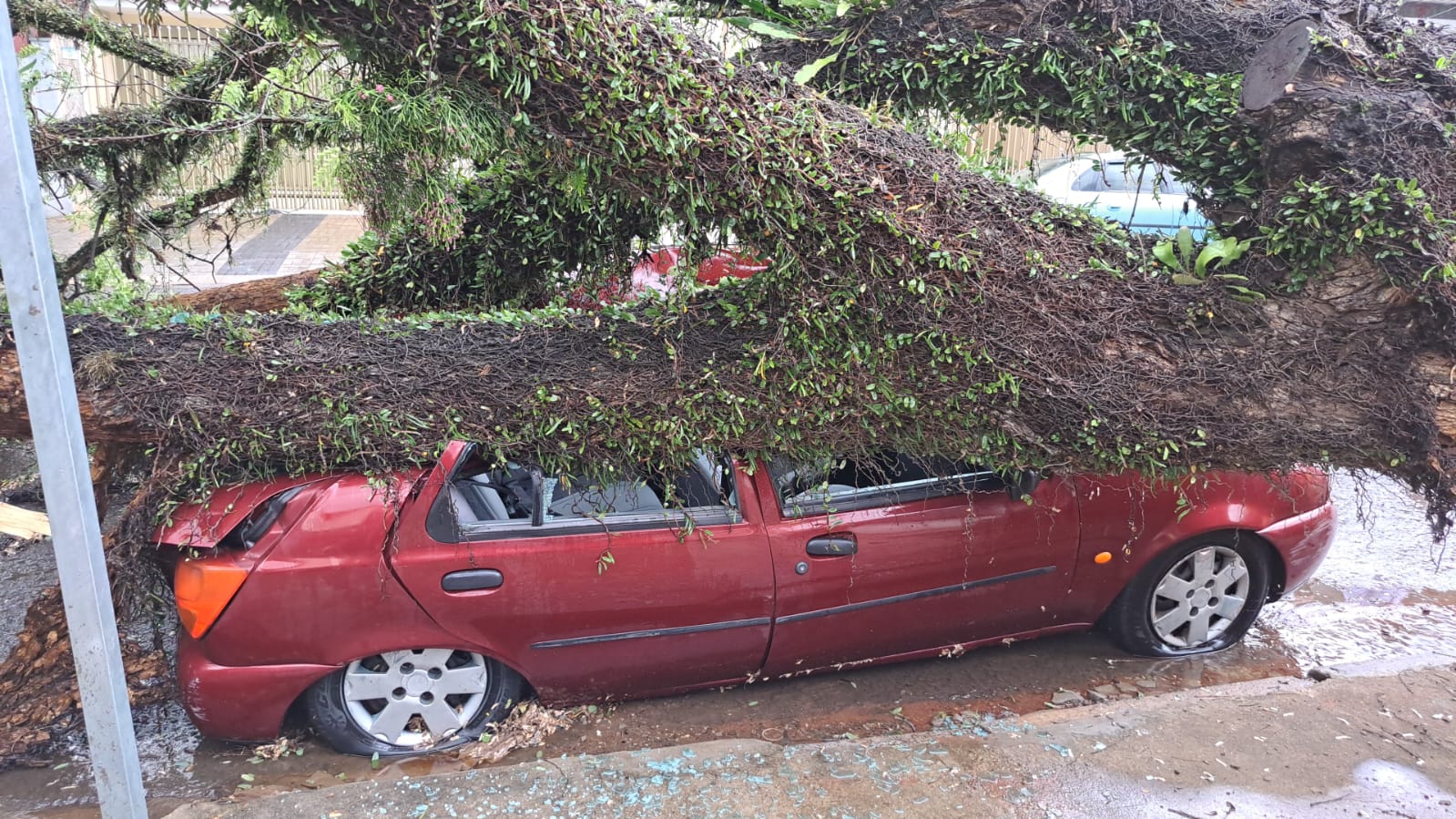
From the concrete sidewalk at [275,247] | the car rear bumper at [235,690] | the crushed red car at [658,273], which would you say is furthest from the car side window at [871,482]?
the concrete sidewalk at [275,247]

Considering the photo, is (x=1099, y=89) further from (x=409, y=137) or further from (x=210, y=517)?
(x=210, y=517)

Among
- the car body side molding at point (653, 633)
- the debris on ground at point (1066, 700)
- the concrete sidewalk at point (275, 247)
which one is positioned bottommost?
the debris on ground at point (1066, 700)

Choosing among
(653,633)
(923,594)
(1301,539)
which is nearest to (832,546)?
(923,594)

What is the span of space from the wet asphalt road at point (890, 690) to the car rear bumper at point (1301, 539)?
0.22 m

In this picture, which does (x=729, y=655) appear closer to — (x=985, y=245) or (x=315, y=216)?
(x=985, y=245)

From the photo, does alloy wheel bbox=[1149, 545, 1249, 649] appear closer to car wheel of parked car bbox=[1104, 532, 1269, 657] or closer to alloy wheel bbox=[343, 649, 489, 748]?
car wheel of parked car bbox=[1104, 532, 1269, 657]

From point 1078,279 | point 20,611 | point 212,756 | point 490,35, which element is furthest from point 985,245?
point 20,611

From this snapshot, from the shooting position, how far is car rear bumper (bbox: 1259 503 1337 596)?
14.6 feet

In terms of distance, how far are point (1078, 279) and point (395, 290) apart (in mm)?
3712

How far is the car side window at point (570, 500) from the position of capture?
3.54 meters

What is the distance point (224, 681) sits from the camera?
3.39 m

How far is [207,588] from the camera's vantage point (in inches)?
129

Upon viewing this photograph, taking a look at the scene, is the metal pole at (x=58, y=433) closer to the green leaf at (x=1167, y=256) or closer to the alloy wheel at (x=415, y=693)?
the alloy wheel at (x=415, y=693)

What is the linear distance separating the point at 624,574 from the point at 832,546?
34.5 inches
